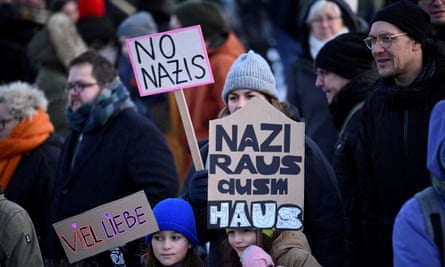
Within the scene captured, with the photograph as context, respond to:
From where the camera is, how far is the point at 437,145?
469cm

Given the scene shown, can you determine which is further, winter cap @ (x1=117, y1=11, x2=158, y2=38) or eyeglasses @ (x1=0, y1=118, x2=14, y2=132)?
winter cap @ (x1=117, y1=11, x2=158, y2=38)

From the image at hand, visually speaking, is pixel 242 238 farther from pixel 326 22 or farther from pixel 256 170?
pixel 326 22

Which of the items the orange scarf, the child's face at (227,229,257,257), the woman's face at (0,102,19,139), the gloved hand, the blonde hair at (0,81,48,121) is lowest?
the child's face at (227,229,257,257)

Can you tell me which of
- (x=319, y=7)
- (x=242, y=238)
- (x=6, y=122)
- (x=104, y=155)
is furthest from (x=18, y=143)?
(x=242, y=238)

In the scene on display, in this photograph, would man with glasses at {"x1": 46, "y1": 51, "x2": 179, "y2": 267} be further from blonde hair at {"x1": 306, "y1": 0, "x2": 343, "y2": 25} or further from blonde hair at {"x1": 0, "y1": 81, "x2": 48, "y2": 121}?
blonde hair at {"x1": 306, "y1": 0, "x2": 343, "y2": 25}

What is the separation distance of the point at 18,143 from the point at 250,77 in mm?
2192

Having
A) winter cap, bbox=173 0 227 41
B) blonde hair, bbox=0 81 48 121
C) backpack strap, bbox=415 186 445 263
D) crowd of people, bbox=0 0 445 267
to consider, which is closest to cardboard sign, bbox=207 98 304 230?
crowd of people, bbox=0 0 445 267

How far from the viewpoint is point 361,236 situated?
255 inches

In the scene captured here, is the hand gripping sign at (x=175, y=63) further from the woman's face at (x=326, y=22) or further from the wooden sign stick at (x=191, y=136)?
the woman's face at (x=326, y=22)

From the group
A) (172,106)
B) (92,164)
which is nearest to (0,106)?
Answer: (92,164)

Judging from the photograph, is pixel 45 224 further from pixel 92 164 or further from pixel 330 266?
pixel 330 266

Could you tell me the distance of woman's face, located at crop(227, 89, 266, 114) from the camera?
20.5 feet

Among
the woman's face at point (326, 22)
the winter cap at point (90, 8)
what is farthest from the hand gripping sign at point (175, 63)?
the winter cap at point (90, 8)

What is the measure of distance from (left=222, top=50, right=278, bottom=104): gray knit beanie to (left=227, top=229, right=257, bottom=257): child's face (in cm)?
108
